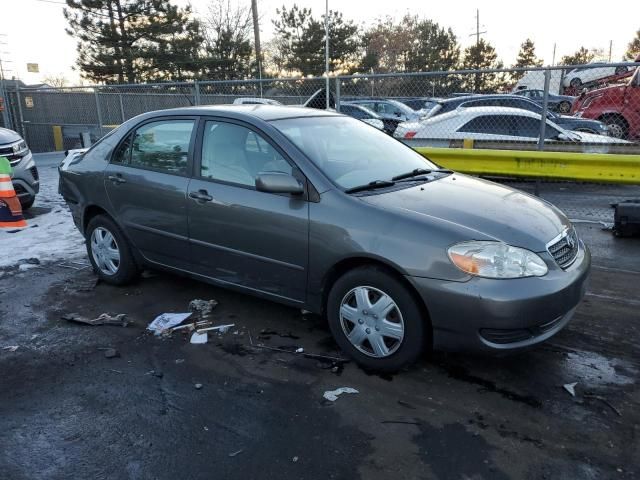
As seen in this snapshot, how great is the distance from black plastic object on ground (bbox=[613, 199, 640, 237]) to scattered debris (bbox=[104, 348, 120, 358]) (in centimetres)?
576

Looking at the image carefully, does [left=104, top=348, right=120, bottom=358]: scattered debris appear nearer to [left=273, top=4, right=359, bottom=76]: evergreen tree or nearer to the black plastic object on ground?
the black plastic object on ground

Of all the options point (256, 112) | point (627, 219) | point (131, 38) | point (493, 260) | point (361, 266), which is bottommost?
point (627, 219)

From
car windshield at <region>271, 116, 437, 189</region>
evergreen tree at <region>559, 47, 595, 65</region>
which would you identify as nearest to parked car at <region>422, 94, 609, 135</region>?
car windshield at <region>271, 116, 437, 189</region>

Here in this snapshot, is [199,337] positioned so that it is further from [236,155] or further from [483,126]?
[483,126]

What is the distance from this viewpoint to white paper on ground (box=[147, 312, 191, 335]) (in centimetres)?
402

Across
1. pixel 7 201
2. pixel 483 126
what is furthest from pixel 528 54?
pixel 7 201

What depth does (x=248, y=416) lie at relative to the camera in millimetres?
2918

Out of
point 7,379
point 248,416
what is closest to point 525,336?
point 248,416

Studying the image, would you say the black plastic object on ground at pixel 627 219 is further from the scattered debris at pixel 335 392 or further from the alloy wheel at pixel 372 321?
the scattered debris at pixel 335 392

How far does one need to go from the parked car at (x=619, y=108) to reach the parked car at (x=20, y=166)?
11.3 metres

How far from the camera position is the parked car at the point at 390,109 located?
16.4 meters

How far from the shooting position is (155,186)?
14.0ft

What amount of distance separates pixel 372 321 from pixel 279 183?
3.53ft

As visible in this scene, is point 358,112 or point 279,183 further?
point 358,112
